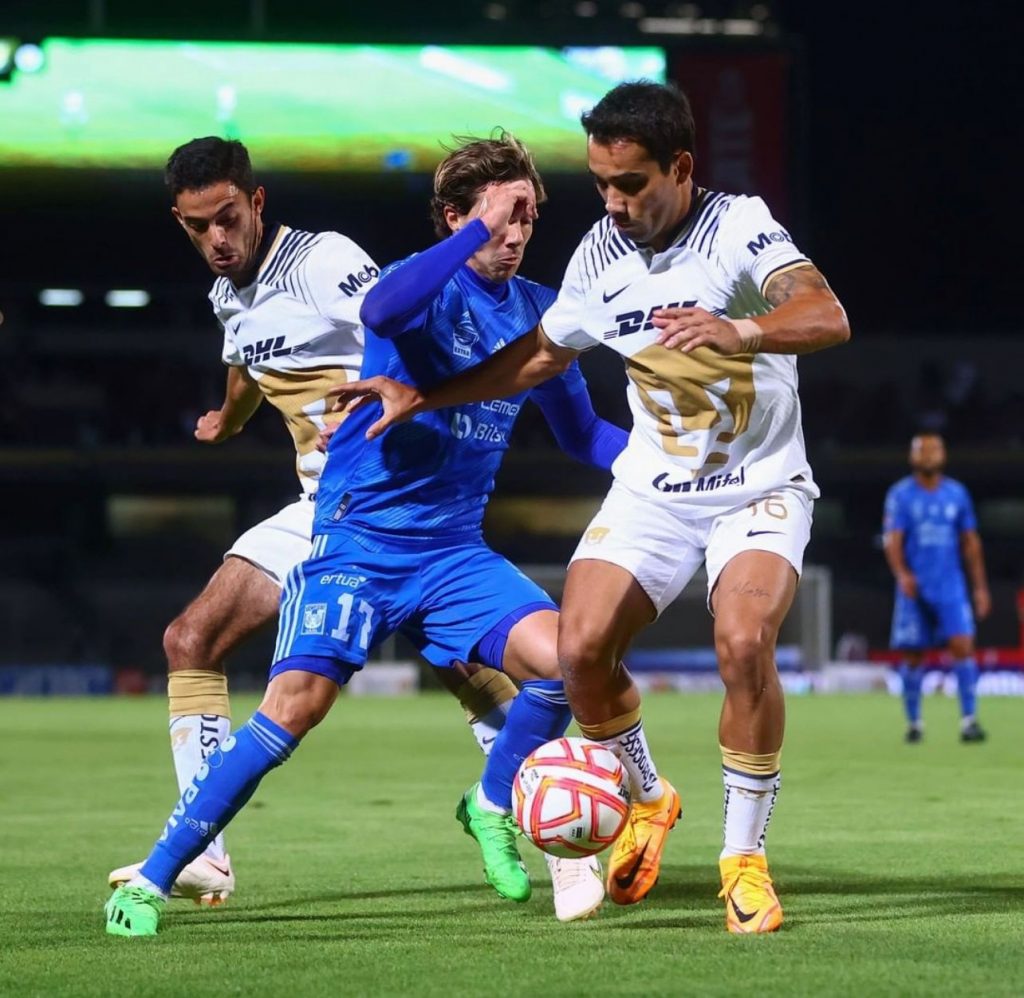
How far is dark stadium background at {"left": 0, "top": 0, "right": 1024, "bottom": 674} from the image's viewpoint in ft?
78.5

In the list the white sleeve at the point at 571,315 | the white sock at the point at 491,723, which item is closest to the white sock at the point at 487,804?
the white sock at the point at 491,723

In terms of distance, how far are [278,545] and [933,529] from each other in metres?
9.26

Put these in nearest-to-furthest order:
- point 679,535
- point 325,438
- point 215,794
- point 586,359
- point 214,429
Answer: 1. point 215,794
2. point 679,535
3. point 325,438
4. point 214,429
5. point 586,359

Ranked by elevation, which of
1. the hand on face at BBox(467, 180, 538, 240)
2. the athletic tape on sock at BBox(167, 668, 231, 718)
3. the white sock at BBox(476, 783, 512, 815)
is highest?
the hand on face at BBox(467, 180, 538, 240)

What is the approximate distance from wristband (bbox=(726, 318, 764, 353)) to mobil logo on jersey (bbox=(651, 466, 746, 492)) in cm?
71

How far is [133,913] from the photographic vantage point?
15.8 feet

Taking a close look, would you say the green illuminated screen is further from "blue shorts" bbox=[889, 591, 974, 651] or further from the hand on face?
the hand on face

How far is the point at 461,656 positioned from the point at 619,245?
1.19 metres

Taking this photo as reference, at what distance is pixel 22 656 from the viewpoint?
24984 mm

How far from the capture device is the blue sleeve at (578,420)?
574cm

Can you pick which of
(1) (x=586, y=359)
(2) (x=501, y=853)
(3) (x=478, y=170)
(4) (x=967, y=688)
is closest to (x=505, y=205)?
(3) (x=478, y=170)

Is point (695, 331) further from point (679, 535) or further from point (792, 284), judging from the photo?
point (679, 535)

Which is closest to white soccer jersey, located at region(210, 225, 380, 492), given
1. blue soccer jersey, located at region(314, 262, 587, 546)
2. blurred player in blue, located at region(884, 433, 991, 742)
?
blue soccer jersey, located at region(314, 262, 587, 546)

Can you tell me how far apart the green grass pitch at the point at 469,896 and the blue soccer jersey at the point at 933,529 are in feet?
8.18
